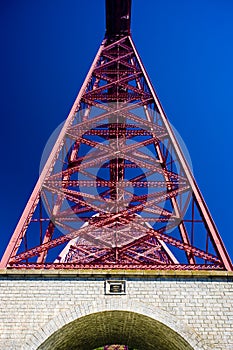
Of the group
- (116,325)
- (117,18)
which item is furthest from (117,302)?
(117,18)

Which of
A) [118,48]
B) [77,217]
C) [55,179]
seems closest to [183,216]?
[77,217]

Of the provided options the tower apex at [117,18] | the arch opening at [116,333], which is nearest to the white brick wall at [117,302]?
the arch opening at [116,333]

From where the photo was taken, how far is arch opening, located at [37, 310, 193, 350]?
20.4 feet

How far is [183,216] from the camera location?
938cm

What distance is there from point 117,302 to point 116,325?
40.7 inches

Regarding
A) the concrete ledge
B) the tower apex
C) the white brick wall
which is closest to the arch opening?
the white brick wall

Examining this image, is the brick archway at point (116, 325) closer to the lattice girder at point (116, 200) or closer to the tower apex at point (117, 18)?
the lattice girder at point (116, 200)

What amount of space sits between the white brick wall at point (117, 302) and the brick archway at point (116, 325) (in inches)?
0.6

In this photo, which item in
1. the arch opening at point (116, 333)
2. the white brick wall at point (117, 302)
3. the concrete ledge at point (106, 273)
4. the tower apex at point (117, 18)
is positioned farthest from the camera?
the tower apex at point (117, 18)

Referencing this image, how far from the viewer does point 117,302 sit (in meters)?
6.21

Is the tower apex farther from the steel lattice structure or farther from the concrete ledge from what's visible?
the concrete ledge

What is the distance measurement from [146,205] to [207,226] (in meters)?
1.56

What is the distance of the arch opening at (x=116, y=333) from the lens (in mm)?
6207

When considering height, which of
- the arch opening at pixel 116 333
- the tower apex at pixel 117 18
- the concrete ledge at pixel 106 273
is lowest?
the arch opening at pixel 116 333
